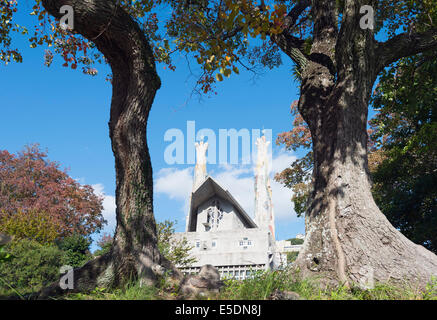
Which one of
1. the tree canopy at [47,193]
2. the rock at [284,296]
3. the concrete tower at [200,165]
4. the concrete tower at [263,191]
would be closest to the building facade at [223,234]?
the concrete tower at [263,191]

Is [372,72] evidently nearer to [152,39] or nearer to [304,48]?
[304,48]

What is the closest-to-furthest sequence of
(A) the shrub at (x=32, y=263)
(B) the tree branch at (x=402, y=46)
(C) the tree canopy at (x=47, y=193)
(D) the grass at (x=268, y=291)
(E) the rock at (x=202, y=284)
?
(D) the grass at (x=268, y=291)
(E) the rock at (x=202, y=284)
(B) the tree branch at (x=402, y=46)
(A) the shrub at (x=32, y=263)
(C) the tree canopy at (x=47, y=193)

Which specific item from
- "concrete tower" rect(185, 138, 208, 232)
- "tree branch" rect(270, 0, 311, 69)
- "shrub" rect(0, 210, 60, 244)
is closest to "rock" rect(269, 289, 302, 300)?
"tree branch" rect(270, 0, 311, 69)

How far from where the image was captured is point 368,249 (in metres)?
4.57

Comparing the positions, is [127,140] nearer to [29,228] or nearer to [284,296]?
[284,296]

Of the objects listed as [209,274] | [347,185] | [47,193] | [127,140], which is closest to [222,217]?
[47,193]

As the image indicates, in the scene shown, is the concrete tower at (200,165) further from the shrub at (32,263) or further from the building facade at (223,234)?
the shrub at (32,263)

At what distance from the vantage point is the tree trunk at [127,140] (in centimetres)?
435

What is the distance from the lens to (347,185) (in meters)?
5.11

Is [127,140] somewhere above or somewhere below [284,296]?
above

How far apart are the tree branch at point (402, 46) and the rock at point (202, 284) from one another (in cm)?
498

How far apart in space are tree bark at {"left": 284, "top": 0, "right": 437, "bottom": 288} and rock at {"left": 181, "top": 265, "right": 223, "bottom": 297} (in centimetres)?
160

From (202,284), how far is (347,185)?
2.81 meters
